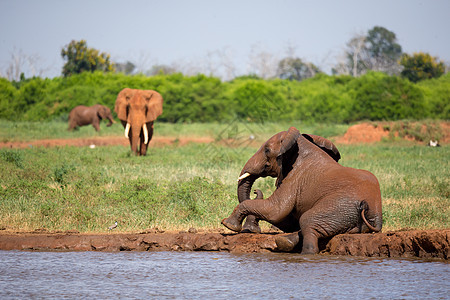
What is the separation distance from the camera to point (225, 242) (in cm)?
779

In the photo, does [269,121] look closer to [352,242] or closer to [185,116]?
[185,116]

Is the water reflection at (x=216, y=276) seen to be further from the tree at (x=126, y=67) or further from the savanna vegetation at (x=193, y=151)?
the tree at (x=126, y=67)

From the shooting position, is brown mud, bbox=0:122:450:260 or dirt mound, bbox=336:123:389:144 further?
dirt mound, bbox=336:123:389:144

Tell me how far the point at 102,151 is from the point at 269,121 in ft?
55.5

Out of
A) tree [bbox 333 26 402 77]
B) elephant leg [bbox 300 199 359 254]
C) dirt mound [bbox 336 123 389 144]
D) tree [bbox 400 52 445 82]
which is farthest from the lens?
tree [bbox 333 26 402 77]

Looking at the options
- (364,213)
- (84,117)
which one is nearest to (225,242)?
(364,213)

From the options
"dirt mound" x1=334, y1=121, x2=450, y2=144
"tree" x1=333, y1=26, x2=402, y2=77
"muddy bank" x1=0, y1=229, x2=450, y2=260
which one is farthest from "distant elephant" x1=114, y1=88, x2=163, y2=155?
"tree" x1=333, y1=26, x2=402, y2=77

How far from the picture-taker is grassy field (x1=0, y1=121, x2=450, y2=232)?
936 cm

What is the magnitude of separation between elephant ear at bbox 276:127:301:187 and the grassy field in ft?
5.57

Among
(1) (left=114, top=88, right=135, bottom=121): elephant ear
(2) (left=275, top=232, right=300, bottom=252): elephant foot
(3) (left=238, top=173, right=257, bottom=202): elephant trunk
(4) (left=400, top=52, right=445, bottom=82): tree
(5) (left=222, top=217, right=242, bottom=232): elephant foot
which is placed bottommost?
(2) (left=275, top=232, right=300, bottom=252): elephant foot

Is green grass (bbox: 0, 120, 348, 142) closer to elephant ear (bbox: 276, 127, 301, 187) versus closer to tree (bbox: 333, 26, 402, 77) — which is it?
elephant ear (bbox: 276, 127, 301, 187)

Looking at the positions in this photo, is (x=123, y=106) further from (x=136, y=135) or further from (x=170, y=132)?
(x=170, y=132)

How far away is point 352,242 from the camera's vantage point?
7180 mm

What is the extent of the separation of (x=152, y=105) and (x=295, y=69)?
62143mm
